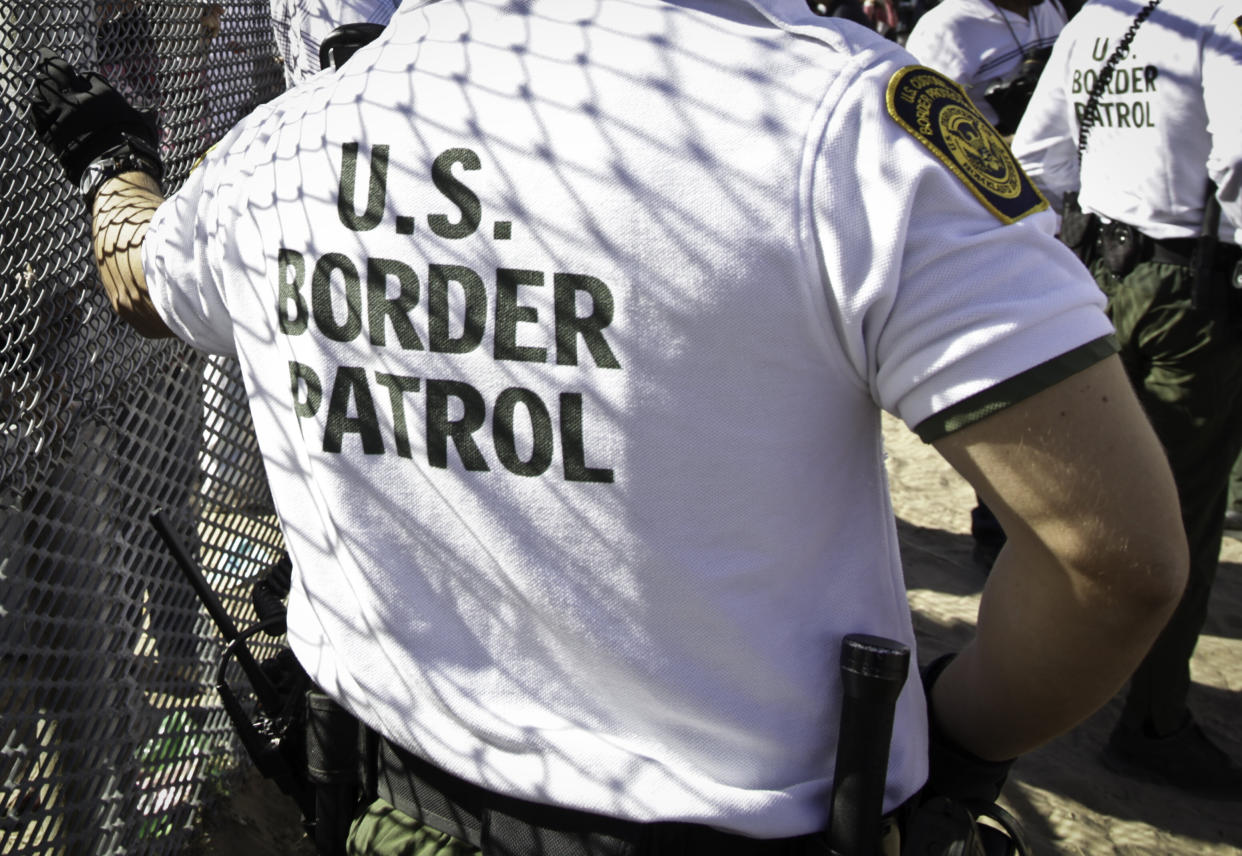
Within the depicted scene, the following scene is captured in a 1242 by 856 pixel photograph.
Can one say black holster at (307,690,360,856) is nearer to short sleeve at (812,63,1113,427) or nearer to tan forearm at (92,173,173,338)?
tan forearm at (92,173,173,338)

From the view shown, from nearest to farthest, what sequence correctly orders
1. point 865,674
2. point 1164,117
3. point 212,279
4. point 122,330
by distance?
1. point 865,674
2. point 212,279
3. point 122,330
4. point 1164,117

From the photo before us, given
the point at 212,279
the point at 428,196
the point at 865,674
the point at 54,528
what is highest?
the point at 428,196

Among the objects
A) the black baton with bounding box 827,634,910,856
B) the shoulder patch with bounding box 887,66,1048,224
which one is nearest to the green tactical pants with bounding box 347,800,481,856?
the black baton with bounding box 827,634,910,856

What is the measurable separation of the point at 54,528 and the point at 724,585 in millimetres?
1408

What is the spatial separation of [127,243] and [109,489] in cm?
82

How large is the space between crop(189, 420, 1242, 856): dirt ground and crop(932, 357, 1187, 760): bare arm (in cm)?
180

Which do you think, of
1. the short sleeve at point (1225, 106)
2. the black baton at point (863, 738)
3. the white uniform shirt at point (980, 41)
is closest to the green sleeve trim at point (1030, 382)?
the black baton at point (863, 738)

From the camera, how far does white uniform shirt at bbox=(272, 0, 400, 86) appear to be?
266cm

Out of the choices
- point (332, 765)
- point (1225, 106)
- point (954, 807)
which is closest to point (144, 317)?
point (332, 765)

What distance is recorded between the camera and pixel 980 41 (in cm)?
395

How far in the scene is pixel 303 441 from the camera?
105 cm

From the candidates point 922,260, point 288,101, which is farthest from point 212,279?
point 922,260

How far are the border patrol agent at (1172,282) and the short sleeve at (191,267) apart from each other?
2293mm

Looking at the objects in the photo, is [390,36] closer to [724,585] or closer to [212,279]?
[212,279]
